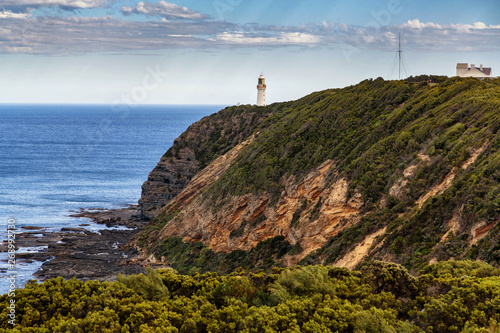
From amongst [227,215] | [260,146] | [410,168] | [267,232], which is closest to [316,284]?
[410,168]

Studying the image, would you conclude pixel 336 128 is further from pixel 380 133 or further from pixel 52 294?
pixel 52 294

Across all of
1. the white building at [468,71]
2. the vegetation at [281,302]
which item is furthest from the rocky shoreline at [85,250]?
the white building at [468,71]

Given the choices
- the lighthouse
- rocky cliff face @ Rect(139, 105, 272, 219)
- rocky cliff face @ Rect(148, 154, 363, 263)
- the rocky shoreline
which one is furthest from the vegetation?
the lighthouse

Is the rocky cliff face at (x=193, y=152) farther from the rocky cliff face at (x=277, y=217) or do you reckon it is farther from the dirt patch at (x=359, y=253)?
the dirt patch at (x=359, y=253)

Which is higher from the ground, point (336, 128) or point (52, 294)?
point (336, 128)

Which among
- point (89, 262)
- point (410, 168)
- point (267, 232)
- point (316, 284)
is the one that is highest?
point (410, 168)

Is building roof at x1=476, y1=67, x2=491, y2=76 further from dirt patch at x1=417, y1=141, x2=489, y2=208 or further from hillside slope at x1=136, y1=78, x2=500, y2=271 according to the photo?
dirt patch at x1=417, y1=141, x2=489, y2=208

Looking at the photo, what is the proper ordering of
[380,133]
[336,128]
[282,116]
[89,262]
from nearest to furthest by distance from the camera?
[380,133] < [336,128] < [89,262] < [282,116]
